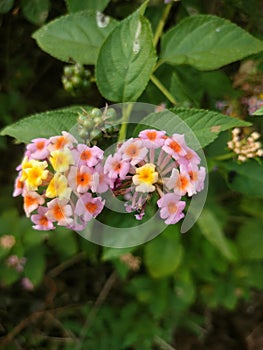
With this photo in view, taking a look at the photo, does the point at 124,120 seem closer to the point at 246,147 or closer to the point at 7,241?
the point at 246,147

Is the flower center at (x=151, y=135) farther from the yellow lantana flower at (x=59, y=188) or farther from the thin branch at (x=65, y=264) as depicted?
the thin branch at (x=65, y=264)

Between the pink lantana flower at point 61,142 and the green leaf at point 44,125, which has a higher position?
the pink lantana flower at point 61,142

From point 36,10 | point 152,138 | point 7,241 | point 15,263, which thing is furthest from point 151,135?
point 15,263

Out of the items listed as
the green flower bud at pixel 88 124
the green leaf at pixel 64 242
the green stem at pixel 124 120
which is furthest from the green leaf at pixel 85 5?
the green leaf at pixel 64 242

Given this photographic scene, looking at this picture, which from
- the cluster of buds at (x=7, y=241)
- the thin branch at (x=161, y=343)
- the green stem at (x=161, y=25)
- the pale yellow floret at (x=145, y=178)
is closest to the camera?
the pale yellow floret at (x=145, y=178)

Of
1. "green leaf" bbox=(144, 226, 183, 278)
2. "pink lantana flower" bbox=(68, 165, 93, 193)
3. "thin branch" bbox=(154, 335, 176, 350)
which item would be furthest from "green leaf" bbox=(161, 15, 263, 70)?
"thin branch" bbox=(154, 335, 176, 350)

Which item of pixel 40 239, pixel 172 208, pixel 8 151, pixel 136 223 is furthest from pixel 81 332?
pixel 172 208
